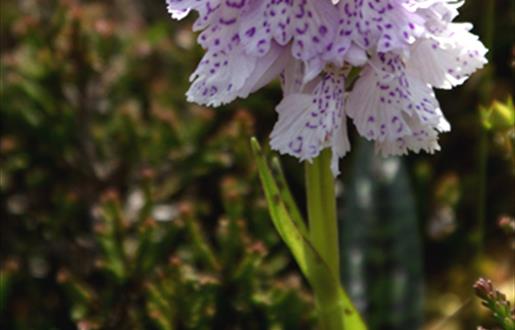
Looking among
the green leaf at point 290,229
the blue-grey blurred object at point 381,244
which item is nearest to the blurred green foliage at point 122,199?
the blue-grey blurred object at point 381,244

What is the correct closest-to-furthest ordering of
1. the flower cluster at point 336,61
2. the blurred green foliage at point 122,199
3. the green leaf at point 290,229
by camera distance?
1. the flower cluster at point 336,61
2. the green leaf at point 290,229
3. the blurred green foliage at point 122,199

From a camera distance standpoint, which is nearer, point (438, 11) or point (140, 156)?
point (438, 11)

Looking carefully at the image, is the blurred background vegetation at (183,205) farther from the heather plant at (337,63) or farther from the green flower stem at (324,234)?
the heather plant at (337,63)

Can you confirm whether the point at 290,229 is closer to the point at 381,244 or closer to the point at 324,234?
the point at 324,234

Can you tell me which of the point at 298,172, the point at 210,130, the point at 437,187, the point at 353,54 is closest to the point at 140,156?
the point at 210,130

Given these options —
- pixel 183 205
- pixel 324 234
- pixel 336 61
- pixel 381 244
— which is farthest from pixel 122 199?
pixel 336 61

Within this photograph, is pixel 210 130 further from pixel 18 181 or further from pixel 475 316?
pixel 475 316

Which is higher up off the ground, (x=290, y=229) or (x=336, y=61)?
(x=336, y=61)
